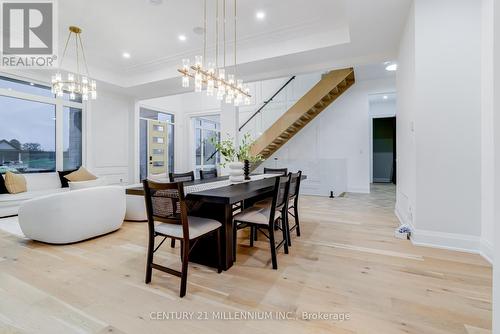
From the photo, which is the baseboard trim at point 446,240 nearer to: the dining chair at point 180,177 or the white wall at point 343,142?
the dining chair at point 180,177

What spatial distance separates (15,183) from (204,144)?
544 cm

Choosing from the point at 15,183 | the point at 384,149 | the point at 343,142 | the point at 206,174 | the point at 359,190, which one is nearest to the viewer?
the point at 206,174

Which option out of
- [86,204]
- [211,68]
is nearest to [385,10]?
[211,68]

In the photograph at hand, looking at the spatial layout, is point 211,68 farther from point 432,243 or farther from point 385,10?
point 432,243

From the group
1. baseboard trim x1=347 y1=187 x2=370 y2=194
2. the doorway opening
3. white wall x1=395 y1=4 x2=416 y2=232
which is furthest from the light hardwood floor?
the doorway opening

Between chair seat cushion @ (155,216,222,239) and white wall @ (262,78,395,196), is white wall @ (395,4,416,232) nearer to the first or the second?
chair seat cushion @ (155,216,222,239)

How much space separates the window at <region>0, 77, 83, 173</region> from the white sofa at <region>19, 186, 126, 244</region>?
281cm

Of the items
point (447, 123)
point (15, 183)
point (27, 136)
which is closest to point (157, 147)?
point (27, 136)

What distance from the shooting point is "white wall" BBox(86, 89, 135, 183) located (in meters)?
5.88

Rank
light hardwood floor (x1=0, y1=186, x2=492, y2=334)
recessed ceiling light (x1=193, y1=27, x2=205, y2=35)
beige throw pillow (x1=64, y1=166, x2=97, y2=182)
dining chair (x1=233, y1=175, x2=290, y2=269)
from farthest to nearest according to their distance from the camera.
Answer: beige throw pillow (x1=64, y1=166, x2=97, y2=182), recessed ceiling light (x1=193, y1=27, x2=205, y2=35), dining chair (x1=233, y1=175, x2=290, y2=269), light hardwood floor (x1=0, y1=186, x2=492, y2=334)

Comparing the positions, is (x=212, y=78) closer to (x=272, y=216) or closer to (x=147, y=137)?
(x=272, y=216)

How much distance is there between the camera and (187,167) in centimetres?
849

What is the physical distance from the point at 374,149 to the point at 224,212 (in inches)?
339

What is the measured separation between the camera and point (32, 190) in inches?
179
